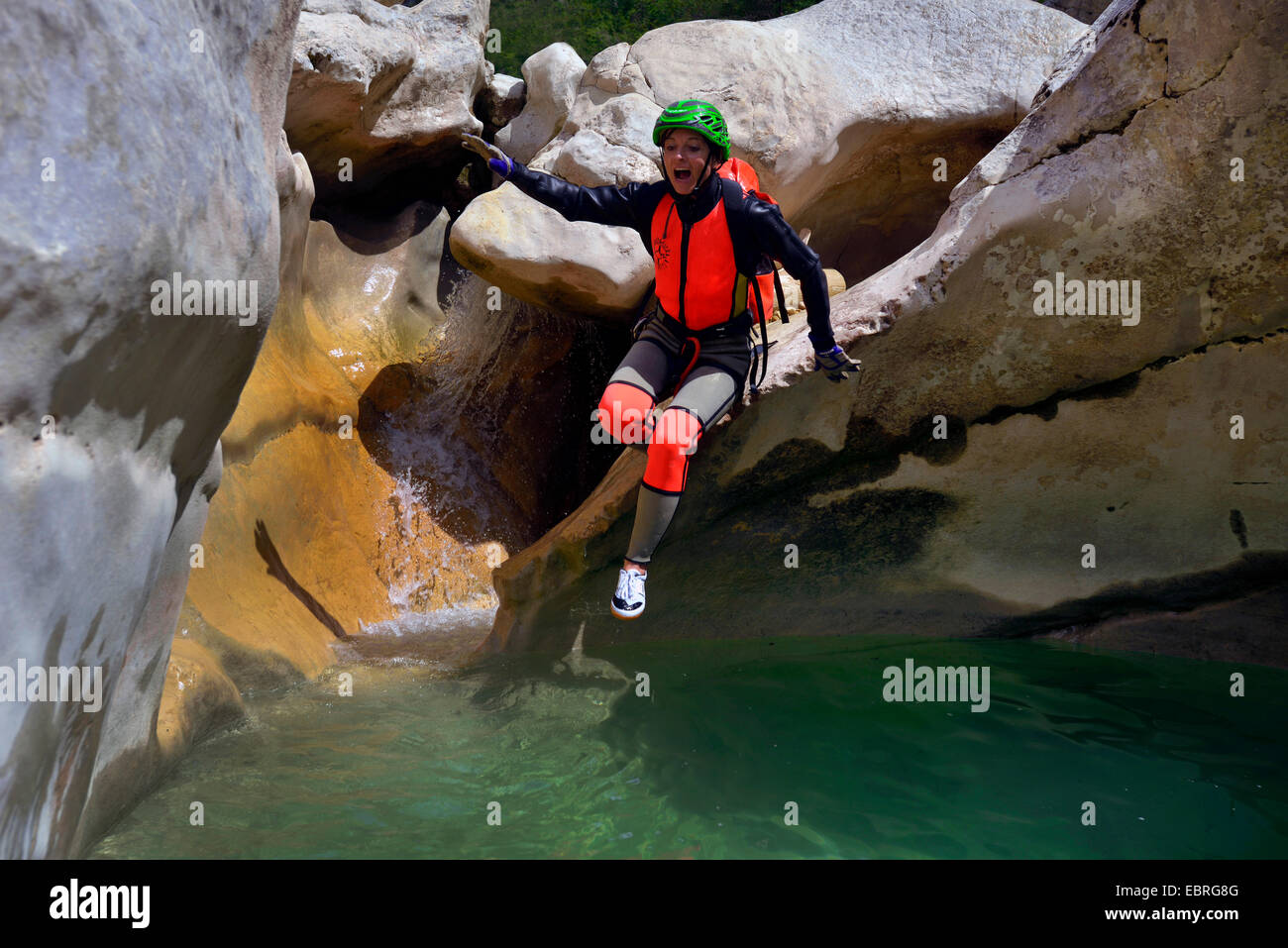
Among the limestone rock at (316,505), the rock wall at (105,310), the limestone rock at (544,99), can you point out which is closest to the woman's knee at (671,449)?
the rock wall at (105,310)

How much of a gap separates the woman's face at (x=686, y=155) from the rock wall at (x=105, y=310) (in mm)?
1395

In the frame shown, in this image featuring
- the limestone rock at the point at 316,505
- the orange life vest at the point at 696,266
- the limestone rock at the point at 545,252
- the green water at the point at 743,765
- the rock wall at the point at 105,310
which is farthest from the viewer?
the limestone rock at the point at 545,252

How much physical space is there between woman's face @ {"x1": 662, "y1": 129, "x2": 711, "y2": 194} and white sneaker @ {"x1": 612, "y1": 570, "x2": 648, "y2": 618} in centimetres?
145

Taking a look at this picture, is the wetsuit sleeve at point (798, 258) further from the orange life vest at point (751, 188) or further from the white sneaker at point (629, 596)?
the white sneaker at point (629, 596)

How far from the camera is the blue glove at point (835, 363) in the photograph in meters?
3.71

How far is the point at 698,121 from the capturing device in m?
3.52

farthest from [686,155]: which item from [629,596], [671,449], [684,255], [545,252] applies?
[545,252]

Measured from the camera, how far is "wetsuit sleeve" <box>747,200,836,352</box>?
3512 mm

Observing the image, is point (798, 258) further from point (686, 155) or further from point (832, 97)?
point (832, 97)

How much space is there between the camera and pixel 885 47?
674 cm

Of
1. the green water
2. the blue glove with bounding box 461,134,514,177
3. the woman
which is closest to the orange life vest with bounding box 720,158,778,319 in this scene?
the woman

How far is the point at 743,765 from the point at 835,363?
1529mm

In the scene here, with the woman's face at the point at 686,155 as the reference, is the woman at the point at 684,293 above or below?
below

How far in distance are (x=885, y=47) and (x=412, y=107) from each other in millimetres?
3445
